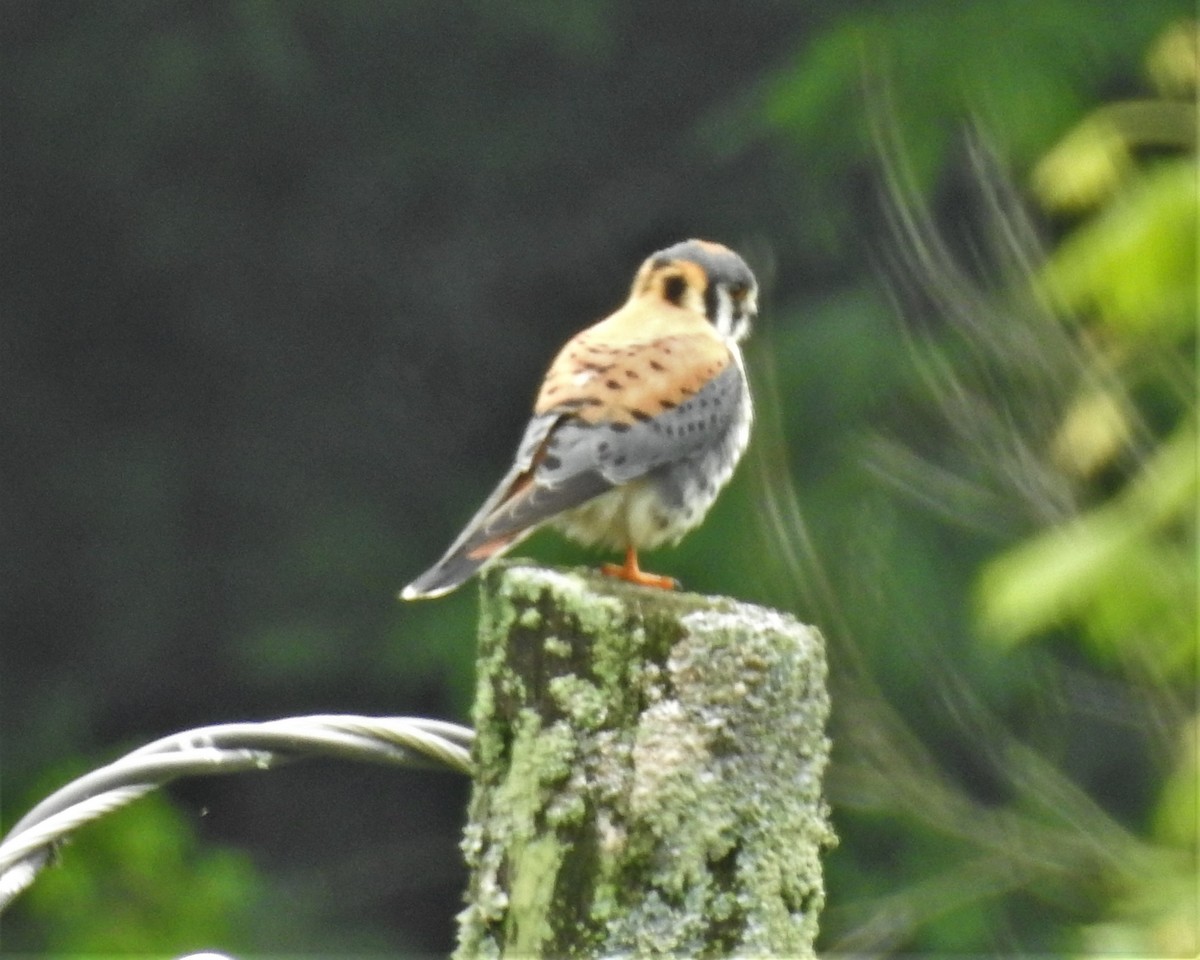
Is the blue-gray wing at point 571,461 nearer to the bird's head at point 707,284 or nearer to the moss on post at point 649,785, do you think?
the bird's head at point 707,284

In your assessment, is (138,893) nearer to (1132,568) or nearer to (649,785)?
(1132,568)

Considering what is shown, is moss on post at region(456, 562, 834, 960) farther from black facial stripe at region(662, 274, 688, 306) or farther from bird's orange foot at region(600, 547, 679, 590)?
black facial stripe at region(662, 274, 688, 306)

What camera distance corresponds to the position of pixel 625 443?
9.09 ft

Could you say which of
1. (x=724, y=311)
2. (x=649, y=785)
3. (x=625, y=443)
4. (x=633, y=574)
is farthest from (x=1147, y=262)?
(x=649, y=785)

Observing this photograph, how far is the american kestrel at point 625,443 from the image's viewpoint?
2.62 meters

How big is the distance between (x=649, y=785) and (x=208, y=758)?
0.32m

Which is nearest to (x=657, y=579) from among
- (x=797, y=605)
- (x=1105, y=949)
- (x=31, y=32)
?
(x=1105, y=949)

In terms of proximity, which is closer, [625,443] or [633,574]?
[633,574]

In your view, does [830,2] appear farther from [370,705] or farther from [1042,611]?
[1042,611]

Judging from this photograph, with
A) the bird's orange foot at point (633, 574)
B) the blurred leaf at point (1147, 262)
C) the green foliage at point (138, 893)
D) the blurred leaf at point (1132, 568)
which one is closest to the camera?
the bird's orange foot at point (633, 574)

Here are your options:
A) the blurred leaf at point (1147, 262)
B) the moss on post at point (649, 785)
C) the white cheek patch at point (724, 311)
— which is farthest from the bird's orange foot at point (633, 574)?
the blurred leaf at point (1147, 262)

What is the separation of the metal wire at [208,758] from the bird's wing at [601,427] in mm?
795

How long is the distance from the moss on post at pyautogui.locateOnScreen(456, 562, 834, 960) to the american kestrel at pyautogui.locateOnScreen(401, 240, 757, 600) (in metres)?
0.87

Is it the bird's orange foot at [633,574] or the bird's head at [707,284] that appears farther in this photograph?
the bird's head at [707,284]
